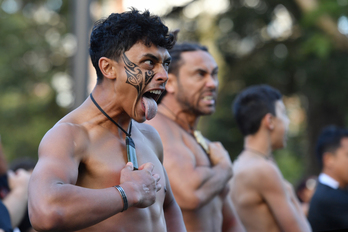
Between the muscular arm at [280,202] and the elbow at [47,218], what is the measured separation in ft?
8.30

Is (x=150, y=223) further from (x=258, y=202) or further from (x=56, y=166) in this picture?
(x=258, y=202)

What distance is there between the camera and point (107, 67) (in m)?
2.28

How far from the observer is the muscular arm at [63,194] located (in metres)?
1.80

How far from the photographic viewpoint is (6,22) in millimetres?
16312

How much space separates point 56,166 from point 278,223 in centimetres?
258

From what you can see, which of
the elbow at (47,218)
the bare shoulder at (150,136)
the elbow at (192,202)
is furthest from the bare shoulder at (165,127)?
the elbow at (47,218)

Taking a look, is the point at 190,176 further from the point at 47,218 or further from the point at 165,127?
the point at 47,218

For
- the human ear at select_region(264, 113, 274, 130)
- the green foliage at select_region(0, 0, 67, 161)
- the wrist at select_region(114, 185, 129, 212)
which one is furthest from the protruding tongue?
the green foliage at select_region(0, 0, 67, 161)

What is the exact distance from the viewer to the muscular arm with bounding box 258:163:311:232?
3.85 metres

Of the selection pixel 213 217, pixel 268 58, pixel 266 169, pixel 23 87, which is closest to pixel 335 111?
pixel 268 58

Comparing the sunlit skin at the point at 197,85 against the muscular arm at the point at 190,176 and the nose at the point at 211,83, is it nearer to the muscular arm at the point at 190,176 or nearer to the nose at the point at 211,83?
the nose at the point at 211,83

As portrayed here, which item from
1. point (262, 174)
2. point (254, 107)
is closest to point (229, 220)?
point (262, 174)

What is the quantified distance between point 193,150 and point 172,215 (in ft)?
3.26

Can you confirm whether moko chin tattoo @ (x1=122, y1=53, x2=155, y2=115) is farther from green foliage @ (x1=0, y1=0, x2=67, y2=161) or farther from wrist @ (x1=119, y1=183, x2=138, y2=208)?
Answer: green foliage @ (x1=0, y1=0, x2=67, y2=161)
